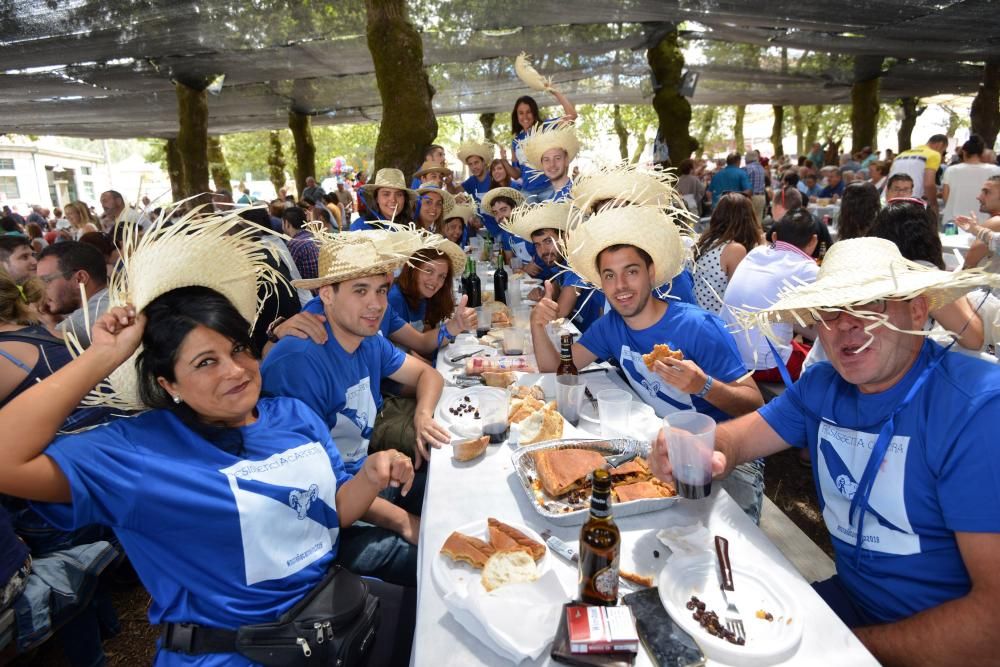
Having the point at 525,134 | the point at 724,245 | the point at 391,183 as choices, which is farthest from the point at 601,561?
the point at 525,134

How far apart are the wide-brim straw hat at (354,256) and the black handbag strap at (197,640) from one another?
152 centimetres

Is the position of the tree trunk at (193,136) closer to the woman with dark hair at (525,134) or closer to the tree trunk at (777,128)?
the woman with dark hair at (525,134)

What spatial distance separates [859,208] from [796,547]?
3854 mm

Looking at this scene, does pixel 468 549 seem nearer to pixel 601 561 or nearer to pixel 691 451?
pixel 601 561

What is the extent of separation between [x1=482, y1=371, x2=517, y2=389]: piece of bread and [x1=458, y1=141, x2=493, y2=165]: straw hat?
6.42 meters

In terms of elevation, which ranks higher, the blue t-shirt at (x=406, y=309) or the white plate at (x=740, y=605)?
the blue t-shirt at (x=406, y=309)

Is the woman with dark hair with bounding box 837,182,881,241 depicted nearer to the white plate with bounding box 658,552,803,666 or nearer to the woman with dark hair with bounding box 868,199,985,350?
the woman with dark hair with bounding box 868,199,985,350

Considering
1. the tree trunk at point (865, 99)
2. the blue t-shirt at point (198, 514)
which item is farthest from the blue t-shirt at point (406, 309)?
the tree trunk at point (865, 99)

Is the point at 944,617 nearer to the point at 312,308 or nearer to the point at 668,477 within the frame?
the point at 668,477

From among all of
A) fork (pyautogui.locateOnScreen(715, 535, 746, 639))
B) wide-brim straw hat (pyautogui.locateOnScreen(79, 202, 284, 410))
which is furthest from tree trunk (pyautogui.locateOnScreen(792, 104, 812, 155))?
wide-brim straw hat (pyautogui.locateOnScreen(79, 202, 284, 410))

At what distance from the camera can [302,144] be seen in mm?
14758

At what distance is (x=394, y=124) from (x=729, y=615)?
7765mm

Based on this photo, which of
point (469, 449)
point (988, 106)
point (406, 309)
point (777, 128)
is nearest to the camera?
point (469, 449)

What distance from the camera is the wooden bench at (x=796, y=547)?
2514 mm
